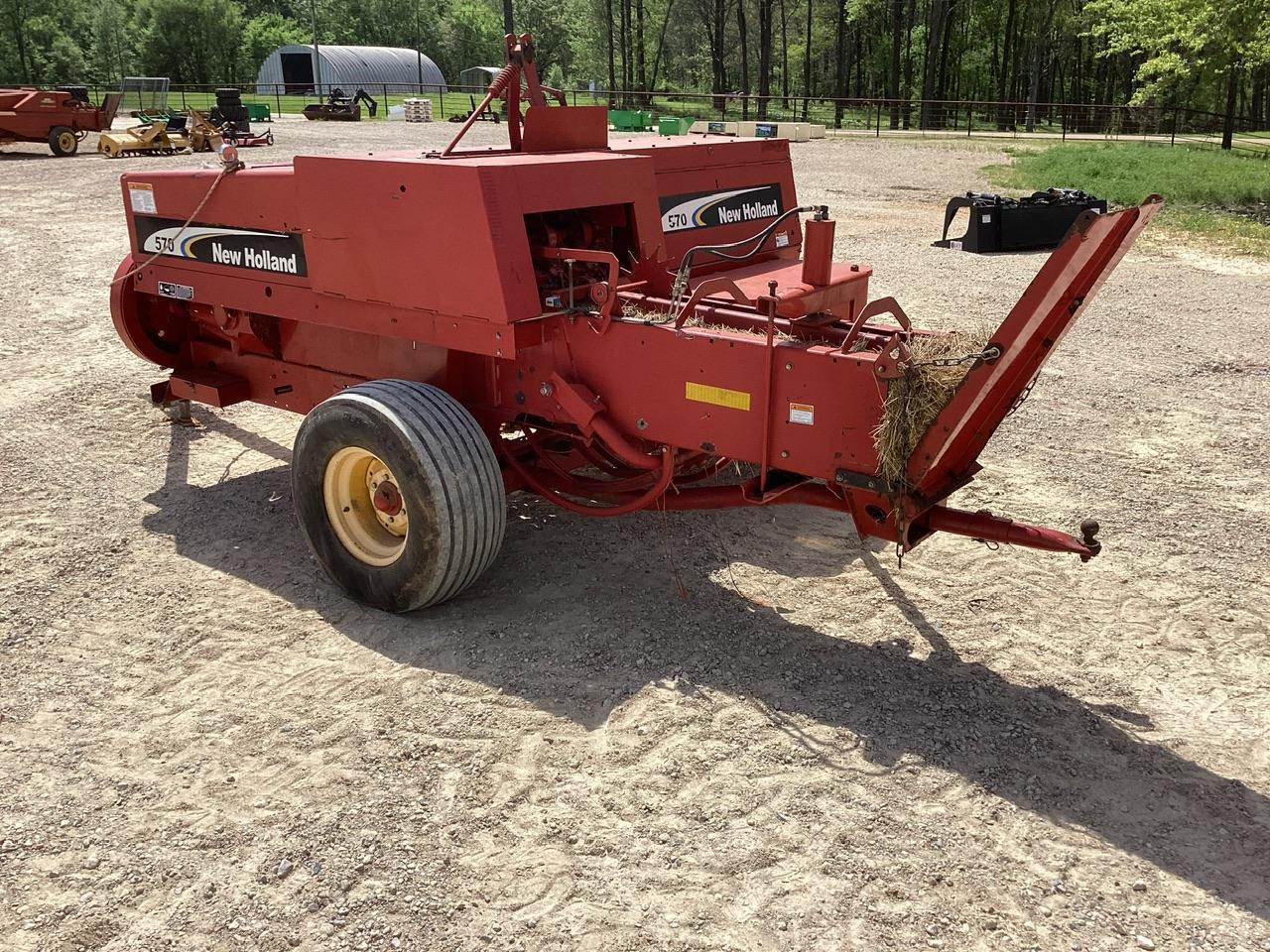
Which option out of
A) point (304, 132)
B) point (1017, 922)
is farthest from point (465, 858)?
point (304, 132)

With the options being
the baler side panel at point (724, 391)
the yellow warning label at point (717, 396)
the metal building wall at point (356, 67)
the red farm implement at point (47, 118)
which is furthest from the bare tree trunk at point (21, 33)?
the yellow warning label at point (717, 396)

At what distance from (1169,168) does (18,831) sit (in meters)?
22.4

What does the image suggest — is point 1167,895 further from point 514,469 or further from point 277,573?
point 277,573

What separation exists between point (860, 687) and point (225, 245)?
12.1ft

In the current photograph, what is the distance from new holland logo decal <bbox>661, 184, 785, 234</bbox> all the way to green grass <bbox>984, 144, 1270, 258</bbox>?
986cm

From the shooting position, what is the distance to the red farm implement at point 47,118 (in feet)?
73.2

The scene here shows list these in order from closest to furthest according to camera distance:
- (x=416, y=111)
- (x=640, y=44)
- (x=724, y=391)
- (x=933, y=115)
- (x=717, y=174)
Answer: (x=724, y=391)
(x=717, y=174)
(x=416, y=111)
(x=933, y=115)
(x=640, y=44)

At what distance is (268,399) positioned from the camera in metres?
5.93

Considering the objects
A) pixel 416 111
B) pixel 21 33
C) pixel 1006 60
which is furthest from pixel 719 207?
pixel 21 33

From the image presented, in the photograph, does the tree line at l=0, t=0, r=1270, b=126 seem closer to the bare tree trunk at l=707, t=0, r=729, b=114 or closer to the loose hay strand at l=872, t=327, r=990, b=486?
the bare tree trunk at l=707, t=0, r=729, b=114

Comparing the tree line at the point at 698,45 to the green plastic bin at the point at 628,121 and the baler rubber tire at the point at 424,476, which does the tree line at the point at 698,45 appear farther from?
the baler rubber tire at the point at 424,476

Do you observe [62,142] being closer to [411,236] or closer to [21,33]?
[411,236]

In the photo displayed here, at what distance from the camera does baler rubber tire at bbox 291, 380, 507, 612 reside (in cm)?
430

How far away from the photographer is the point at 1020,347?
3309 mm
